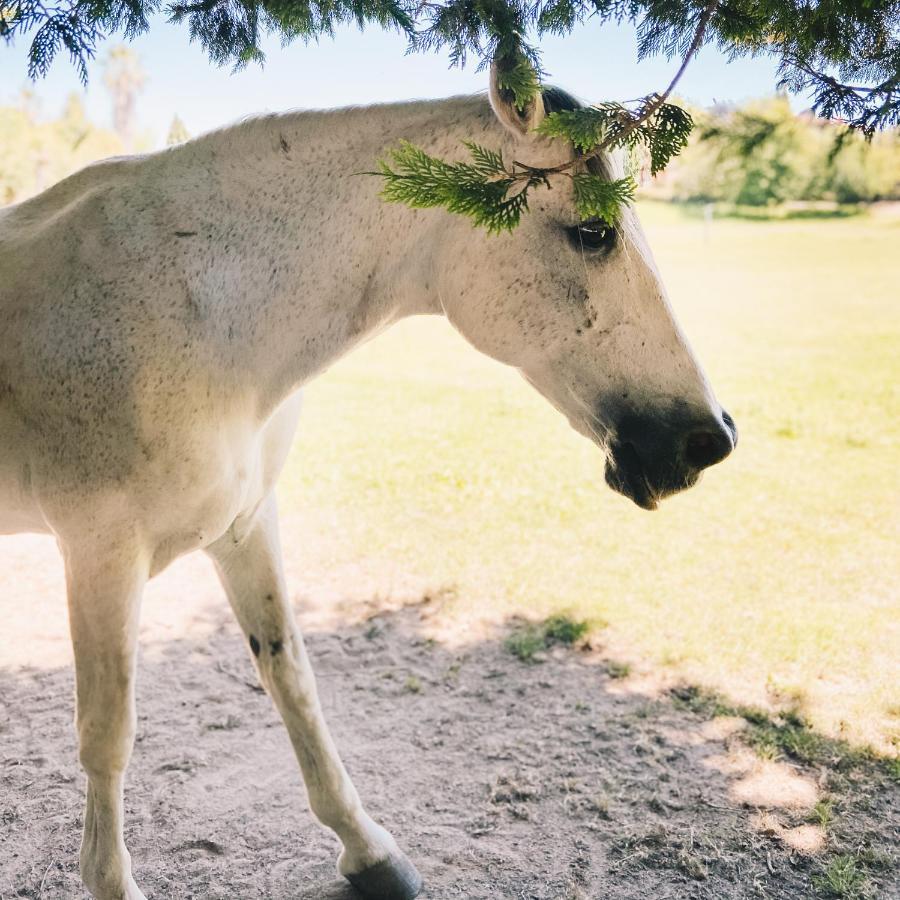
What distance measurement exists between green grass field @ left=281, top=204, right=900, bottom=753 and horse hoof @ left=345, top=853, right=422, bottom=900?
1.79 m

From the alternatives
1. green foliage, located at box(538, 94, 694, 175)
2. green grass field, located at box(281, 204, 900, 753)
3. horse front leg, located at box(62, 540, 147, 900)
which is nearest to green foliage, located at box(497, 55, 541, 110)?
green foliage, located at box(538, 94, 694, 175)

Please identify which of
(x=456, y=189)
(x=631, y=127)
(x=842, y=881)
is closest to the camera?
(x=456, y=189)

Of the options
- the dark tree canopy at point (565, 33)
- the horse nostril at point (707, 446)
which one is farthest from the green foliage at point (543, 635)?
the dark tree canopy at point (565, 33)

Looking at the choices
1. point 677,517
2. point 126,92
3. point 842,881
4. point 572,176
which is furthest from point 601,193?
point 126,92

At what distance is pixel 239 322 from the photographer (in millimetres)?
1956

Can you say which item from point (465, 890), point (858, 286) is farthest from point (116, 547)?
point (858, 286)

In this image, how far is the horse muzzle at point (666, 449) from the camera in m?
1.87

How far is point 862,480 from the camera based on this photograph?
669cm

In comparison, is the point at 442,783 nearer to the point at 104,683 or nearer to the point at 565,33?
the point at 104,683

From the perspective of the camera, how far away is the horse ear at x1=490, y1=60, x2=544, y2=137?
1656mm

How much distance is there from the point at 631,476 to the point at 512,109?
2.77 feet

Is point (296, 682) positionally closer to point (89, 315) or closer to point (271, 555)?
point (271, 555)

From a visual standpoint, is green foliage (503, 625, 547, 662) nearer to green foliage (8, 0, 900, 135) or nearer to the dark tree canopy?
the dark tree canopy

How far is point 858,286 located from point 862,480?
1224 cm
